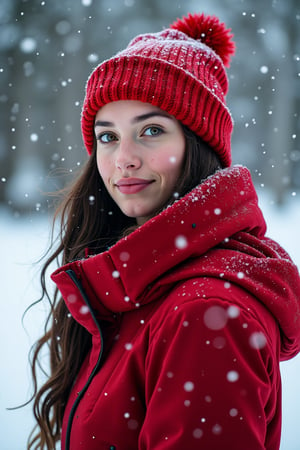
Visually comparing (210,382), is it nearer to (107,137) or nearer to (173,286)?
(173,286)

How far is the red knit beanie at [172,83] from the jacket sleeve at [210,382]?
678 mm

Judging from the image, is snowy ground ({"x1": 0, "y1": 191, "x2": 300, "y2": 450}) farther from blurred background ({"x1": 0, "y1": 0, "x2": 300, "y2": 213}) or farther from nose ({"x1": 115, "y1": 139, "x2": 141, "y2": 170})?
nose ({"x1": 115, "y1": 139, "x2": 141, "y2": 170})

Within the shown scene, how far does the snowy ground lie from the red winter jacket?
868mm

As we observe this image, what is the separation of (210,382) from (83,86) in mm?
5572

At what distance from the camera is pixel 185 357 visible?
2.97ft

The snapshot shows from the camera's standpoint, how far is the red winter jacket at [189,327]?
2.88ft

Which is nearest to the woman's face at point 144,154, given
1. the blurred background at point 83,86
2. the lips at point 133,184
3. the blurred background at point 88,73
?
the lips at point 133,184

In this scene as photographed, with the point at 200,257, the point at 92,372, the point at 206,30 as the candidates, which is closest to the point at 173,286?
the point at 200,257

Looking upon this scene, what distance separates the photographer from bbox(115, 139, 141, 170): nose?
4.30 feet

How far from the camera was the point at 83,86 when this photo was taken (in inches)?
231

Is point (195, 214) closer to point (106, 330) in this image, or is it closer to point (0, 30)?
point (106, 330)

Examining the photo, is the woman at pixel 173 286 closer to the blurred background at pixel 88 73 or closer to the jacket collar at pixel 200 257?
the jacket collar at pixel 200 257

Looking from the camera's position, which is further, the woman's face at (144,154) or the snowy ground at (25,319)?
the snowy ground at (25,319)

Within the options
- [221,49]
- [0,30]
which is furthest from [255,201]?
[0,30]
